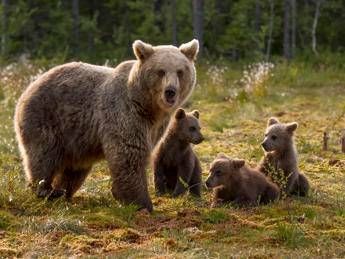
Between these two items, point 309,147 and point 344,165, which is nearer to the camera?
point 344,165

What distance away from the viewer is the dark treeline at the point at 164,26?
31.0 meters

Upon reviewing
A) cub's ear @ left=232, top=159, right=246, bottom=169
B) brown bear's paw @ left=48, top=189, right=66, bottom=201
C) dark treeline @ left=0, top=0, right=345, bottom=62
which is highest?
cub's ear @ left=232, top=159, right=246, bottom=169

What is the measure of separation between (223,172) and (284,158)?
3.16 feet

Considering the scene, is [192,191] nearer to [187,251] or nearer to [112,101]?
[112,101]

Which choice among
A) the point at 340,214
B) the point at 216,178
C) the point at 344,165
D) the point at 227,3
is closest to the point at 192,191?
the point at 216,178

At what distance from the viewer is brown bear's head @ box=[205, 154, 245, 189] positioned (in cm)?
784

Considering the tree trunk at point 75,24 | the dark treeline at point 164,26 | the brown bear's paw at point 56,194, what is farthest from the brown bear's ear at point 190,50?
the tree trunk at point 75,24

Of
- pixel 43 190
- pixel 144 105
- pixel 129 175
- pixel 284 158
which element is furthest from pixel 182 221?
pixel 284 158

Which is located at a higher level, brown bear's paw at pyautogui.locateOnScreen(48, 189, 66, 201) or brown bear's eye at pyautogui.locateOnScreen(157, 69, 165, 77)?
brown bear's eye at pyautogui.locateOnScreen(157, 69, 165, 77)

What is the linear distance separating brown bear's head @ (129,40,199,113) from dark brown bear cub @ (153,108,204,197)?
→ 3.90ft

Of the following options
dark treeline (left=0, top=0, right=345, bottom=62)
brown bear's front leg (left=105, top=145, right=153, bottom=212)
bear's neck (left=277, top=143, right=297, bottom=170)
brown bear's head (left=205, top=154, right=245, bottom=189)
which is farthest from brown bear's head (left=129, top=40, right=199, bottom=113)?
dark treeline (left=0, top=0, right=345, bottom=62)

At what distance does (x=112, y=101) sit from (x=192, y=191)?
1582 mm

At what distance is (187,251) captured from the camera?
5730 millimetres

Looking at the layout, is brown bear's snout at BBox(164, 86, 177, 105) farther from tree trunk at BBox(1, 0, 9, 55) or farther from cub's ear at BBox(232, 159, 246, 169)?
tree trunk at BBox(1, 0, 9, 55)
